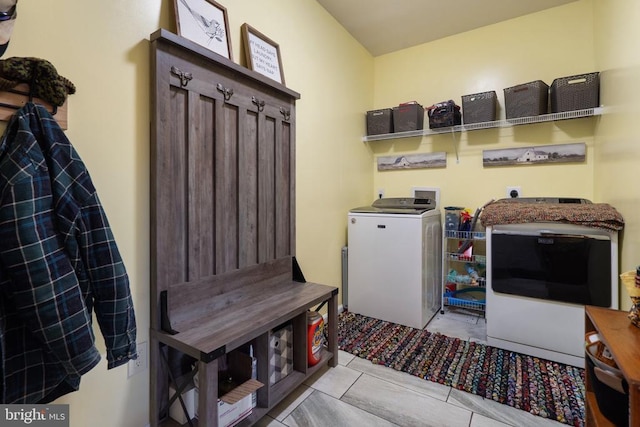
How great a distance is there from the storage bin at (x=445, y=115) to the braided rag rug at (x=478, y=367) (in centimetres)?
183

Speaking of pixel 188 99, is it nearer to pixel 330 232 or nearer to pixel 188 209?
pixel 188 209

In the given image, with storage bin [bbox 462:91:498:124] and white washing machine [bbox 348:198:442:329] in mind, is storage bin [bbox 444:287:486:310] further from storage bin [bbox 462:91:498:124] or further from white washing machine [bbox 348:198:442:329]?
storage bin [bbox 462:91:498:124]

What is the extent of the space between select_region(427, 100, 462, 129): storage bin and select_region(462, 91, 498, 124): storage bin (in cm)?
8

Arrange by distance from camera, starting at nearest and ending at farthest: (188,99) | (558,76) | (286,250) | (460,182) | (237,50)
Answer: (188,99), (237,50), (286,250), (558,76), (460,182)

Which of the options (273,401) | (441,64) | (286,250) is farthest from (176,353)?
(441,64)

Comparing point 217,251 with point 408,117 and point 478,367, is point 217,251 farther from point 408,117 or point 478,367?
point 408,117

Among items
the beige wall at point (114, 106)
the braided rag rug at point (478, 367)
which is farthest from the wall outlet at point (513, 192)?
the beige wall at point (114, 106)

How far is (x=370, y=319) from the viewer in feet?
8.77

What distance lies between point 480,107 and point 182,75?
2.38 metres

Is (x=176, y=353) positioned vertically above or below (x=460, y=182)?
below

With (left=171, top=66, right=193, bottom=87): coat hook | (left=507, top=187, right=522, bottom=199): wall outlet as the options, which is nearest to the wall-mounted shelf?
(left=507, top=187, right=522, bottom=199): wall outlet

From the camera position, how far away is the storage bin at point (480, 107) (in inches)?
102

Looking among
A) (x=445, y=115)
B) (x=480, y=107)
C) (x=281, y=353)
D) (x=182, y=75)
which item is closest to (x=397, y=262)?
(x=281, y=353)

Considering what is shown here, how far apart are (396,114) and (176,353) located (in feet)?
8.85
